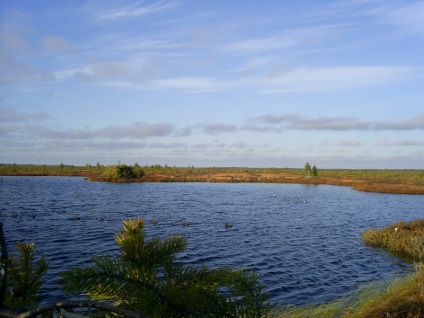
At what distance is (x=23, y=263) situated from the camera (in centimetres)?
504

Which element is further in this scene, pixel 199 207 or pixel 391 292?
pixel 199 207

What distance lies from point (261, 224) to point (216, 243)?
9.71 meters

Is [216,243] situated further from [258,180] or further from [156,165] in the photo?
[156,165]

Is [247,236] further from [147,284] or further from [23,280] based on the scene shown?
[147,284]

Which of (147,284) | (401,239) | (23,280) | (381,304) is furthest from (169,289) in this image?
(401,239)

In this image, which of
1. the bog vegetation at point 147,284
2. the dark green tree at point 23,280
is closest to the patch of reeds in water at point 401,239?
the bog vegetation at point 147,284

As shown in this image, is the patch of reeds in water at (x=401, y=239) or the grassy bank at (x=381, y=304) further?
the patch of reeds in water at (x=401, y=239)

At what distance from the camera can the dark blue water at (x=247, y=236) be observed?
757 inches

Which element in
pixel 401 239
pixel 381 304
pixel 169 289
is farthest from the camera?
pixel 401 239

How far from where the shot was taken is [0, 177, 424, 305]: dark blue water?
19.2m

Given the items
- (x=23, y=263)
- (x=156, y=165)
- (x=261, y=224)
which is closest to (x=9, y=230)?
(x=261, y=224)

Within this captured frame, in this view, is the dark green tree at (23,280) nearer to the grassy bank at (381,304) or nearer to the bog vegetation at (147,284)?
the bog vegetation at (147,284)

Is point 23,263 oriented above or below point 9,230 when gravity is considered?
above

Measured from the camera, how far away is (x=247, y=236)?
29.2 meters
